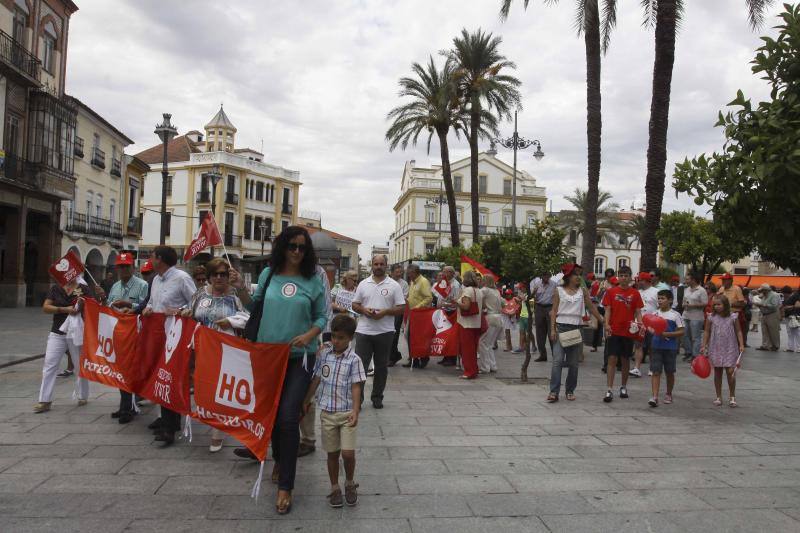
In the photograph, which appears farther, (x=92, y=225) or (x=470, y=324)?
(x=92, y=225)

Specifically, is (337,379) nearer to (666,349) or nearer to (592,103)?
(666,349)

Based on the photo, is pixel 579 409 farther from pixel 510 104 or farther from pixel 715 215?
pixel 510 104

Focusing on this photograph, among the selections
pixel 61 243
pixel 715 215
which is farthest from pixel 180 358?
pixel 61 243

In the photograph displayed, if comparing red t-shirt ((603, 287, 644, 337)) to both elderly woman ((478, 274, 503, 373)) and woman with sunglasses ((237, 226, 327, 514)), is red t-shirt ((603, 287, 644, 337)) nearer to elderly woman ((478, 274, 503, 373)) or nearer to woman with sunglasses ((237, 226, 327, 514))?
elderly woman ((478, 274, 503, 373))

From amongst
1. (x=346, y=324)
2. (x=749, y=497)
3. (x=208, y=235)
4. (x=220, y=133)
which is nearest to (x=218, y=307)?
(x=208, y=235)

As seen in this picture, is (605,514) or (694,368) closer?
Result: (605,514)

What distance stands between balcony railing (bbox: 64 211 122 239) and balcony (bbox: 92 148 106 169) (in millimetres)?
2912

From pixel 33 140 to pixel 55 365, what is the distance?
2297 cm

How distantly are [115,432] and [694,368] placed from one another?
22.3 feet

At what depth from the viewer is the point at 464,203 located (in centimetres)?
7712

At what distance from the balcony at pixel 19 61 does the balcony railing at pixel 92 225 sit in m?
7.12

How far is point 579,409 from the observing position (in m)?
7.88

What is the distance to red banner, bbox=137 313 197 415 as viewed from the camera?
577 cm

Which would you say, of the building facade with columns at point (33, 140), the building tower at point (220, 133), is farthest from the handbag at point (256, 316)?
the building tower at point (220, 133)
